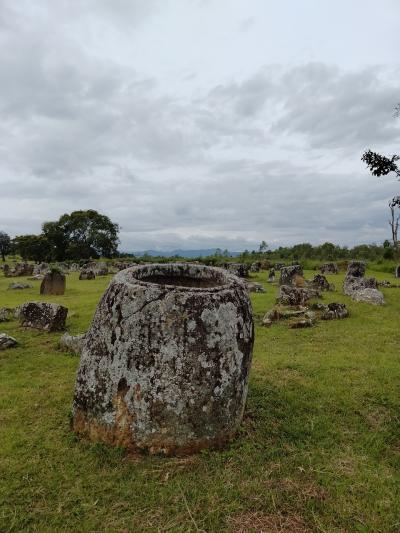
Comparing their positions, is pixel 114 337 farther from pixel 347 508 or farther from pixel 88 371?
pixel 347 508

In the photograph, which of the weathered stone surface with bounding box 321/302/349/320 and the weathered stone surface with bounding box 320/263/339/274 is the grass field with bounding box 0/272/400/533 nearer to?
the weathered stone surface with bounding box 321/302/349/320

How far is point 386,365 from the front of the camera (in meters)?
8.02

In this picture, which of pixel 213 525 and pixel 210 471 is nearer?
pixel 213 525

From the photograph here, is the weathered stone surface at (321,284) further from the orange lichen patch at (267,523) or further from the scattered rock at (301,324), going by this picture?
the orange lichen patch at (267,523)

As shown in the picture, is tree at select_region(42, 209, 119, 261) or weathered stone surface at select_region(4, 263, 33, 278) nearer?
weathered stone surface at select_region(4, 263, 33, 278)

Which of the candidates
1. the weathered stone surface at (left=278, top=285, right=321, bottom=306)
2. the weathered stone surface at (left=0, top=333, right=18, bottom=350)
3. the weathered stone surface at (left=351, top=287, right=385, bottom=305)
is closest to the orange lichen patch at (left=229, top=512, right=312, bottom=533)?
the weathered stone surface at (left=0, top=333, right=18, bottom=350)

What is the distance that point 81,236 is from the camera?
243ft

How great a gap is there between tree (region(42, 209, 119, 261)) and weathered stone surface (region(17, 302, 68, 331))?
58.5 metres

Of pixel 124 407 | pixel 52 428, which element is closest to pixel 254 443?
pixel 124 407

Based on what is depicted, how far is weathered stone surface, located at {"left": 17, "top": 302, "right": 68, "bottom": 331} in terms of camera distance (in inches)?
472

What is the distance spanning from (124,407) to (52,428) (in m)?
1.29

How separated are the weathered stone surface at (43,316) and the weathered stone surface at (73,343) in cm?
248

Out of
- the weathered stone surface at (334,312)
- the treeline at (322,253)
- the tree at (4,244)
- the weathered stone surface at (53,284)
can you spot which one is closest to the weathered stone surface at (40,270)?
the weathered stone surface at (53,284)

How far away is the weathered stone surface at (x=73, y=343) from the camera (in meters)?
9.18
